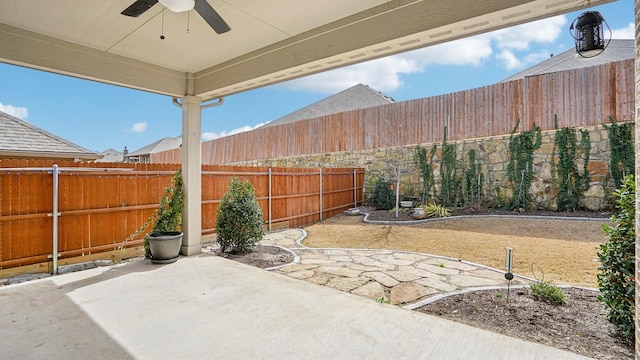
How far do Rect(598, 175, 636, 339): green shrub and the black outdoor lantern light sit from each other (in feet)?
5.16

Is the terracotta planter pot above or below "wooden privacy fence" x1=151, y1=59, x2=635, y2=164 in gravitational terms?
below

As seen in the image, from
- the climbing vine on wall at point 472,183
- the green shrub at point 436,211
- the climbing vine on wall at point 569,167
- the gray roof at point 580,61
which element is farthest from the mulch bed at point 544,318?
the gray roof at point 580,61

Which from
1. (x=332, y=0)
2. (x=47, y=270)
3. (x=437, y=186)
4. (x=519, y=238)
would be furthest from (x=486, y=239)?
(x=47, y=270)

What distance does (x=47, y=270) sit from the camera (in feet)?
13.7

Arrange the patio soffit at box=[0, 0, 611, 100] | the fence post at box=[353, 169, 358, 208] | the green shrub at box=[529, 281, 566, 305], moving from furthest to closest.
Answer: the fence post at box=[353, 169, 358, 208], the green shrub at box=[529, 281, 566, 305], the patio soffit at box=[0, 0, 611, 100]

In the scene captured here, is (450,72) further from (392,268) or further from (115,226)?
(115,226)

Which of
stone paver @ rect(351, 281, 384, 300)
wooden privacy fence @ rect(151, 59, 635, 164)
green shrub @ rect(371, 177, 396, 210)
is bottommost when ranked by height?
stone paver @ rect(351, 281, 384, 300)

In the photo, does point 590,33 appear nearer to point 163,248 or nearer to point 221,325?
point 221,325

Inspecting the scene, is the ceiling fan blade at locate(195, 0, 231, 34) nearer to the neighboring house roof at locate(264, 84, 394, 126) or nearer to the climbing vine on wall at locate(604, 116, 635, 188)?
the climbing vine on wall at locate(604, 116, 635, 188)

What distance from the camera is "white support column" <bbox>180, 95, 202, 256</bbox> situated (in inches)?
197

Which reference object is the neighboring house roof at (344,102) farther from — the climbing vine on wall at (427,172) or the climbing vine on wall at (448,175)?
the climbing vine on wall at (448,175)

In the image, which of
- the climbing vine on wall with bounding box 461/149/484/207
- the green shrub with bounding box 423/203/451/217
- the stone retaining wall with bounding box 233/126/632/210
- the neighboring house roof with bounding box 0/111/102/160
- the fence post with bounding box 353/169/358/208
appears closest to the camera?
the neighboring house roof with bounding box 0/111/102/160

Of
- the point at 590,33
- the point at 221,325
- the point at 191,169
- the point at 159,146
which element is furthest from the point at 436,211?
the point at 159,146

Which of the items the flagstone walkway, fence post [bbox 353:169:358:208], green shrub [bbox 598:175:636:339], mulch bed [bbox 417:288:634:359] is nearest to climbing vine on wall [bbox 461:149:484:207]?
fence post [bbox 353:169:358:208]
